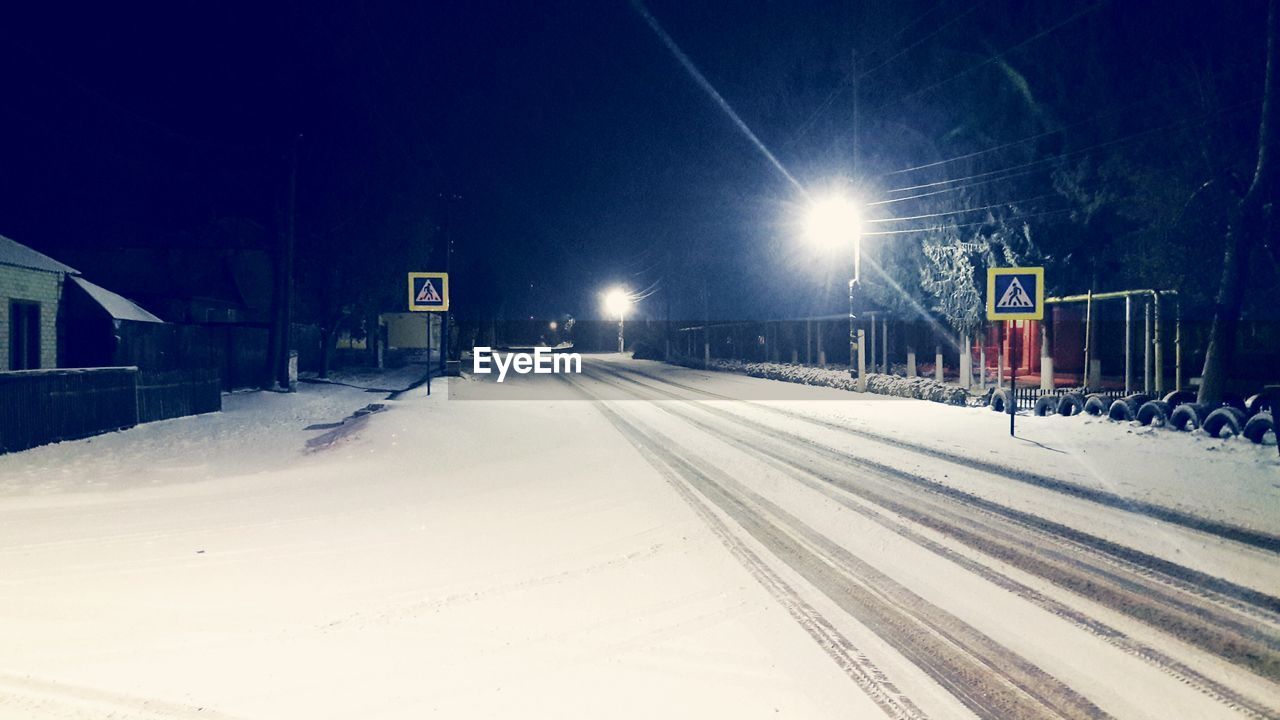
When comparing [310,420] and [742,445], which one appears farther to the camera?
[310,420]

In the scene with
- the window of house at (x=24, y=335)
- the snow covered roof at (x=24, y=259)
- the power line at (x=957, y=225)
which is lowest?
the window of house at (x=24, y=335)

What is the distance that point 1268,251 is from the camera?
2159cm

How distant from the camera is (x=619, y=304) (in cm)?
9575

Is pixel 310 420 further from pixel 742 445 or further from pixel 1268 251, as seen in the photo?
pixel 1268 251

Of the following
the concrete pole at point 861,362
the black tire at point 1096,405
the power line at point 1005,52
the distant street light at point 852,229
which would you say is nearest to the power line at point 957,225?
the distant street light at point 852,229

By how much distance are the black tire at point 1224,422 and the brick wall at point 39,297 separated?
86.5 feet

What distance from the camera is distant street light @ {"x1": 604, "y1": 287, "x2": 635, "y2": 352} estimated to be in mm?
94812

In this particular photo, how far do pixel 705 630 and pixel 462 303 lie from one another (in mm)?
90233

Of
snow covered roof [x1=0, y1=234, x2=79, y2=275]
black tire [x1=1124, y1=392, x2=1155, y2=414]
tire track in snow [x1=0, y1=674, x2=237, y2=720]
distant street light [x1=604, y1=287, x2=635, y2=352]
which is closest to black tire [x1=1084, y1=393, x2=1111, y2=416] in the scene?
black tire [x1=1124, y1=392, x2=1155, y2=414]

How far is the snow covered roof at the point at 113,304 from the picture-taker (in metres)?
21.1

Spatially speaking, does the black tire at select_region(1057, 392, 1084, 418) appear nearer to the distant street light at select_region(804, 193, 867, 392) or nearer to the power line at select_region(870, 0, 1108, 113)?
the distant street light at select_region(804, 193, 867, 392)

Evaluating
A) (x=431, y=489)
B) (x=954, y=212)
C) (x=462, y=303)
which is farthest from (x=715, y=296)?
(x=431, y=489)

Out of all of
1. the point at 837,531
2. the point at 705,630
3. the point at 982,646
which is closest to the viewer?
the point at 982,646

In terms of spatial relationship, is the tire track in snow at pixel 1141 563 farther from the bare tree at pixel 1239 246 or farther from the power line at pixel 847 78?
the power line at pixel 847 78
